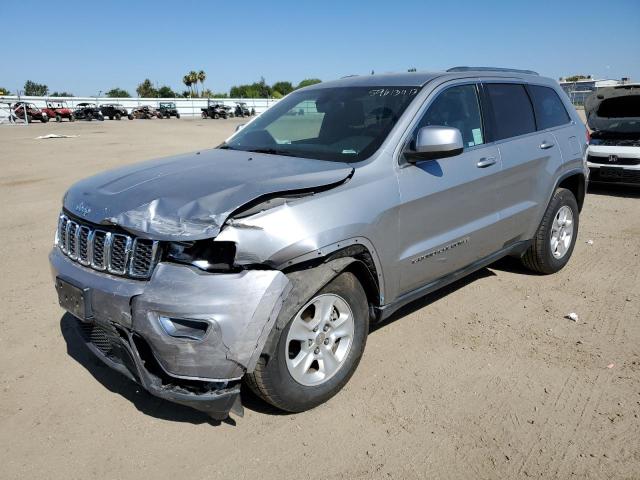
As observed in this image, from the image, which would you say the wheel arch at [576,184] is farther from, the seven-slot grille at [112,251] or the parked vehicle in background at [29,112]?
the parked vehicle in background at [29,112]

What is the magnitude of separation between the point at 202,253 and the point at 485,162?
240cm

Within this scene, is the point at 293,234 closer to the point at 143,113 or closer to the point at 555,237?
the point at 555,237

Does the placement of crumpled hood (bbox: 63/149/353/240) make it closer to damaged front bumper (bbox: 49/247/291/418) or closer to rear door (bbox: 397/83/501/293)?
damaged front bumper (bbox: 49/247/291/418)

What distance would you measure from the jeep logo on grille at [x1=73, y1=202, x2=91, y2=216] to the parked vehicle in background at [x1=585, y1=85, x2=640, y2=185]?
796cm

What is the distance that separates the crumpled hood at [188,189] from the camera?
259cm

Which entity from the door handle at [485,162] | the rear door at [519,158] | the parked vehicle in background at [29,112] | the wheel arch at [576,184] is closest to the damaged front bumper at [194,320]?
the door handle at [485,162]

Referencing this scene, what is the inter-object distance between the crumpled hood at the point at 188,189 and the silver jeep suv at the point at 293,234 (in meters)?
0.01

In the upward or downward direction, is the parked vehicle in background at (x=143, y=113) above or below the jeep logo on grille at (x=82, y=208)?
above

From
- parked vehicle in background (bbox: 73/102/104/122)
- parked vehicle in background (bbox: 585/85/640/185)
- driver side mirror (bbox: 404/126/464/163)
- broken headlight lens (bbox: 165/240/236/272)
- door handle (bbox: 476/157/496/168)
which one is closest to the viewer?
broken headlight lens (bbox: 165/240/236/272)

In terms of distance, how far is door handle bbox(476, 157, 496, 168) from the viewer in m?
3.98

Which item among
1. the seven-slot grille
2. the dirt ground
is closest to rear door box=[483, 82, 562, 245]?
the dirt ground

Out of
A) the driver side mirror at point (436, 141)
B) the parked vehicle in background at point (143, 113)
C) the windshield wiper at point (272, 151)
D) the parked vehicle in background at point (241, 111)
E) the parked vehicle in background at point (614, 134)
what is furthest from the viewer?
the parked vehicle in background at point (241, 111)

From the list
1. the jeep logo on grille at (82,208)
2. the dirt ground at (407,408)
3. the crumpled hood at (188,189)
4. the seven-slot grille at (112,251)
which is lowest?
the dirt ground at (407,408)

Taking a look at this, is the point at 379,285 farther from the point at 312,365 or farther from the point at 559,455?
the point at 559,455
